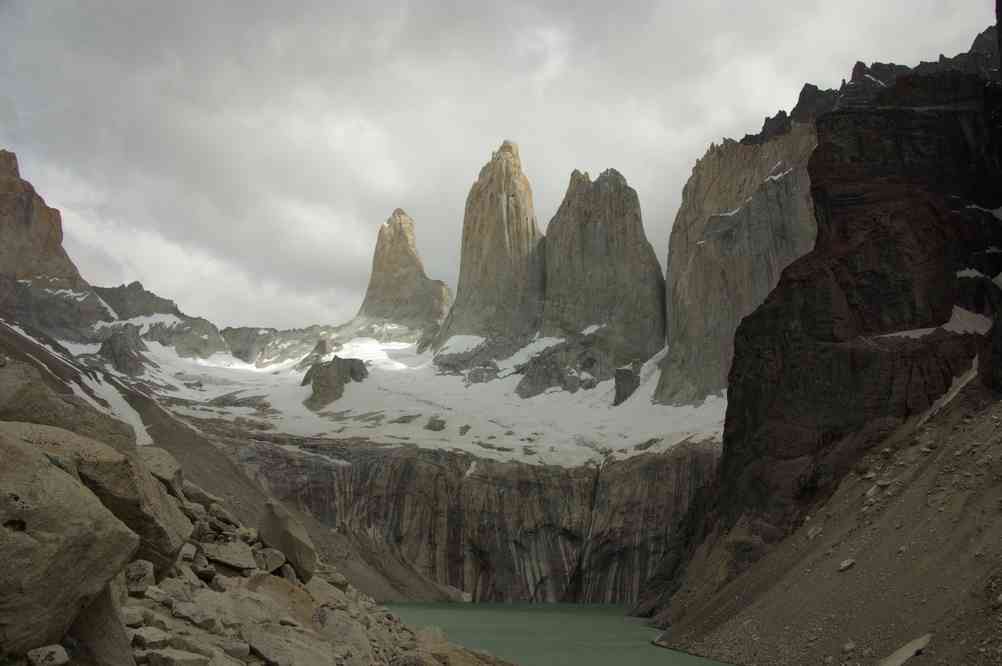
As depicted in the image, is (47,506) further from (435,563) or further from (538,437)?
(538,437)

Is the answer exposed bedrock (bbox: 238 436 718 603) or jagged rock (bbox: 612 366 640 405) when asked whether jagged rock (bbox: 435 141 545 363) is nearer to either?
jagged rock (bbox: 612 366 640 405)

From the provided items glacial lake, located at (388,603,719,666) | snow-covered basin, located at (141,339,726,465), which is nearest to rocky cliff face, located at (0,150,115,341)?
snow-covered basin, located at (141,339,726,465)

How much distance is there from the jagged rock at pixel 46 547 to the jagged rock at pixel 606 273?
122768mm

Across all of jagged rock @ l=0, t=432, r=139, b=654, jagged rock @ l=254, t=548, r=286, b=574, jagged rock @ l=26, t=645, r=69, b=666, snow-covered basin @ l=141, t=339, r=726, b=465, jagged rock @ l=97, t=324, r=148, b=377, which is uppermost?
jagged rock @ l=97, t=324, r=148, b=377

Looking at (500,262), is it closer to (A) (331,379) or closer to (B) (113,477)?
(A) (331,379)

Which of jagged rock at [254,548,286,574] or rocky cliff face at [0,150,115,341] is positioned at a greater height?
rocky cliff face at [0,150,115,341]

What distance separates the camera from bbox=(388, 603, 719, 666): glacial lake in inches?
1289

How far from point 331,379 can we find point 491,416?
24.6 meters

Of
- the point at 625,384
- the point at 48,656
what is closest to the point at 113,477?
the point at 48,656

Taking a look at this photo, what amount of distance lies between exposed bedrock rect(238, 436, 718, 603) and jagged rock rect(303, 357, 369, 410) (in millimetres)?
32445

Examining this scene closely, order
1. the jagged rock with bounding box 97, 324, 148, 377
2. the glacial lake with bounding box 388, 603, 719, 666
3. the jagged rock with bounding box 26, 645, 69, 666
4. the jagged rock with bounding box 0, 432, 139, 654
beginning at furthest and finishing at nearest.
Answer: the jagged rock with bounding box 97, 324, 148, 377 < the glacial lake with bounding box 388, 603, 719, 666 < the jagged rock with bounding box 26, 645, 69, 666 < the jagged rock with bounding box 0, 432, 139, 654

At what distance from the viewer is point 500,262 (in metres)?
148

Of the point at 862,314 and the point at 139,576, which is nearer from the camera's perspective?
the point at 139,576

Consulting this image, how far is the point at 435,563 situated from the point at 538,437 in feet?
79.6
